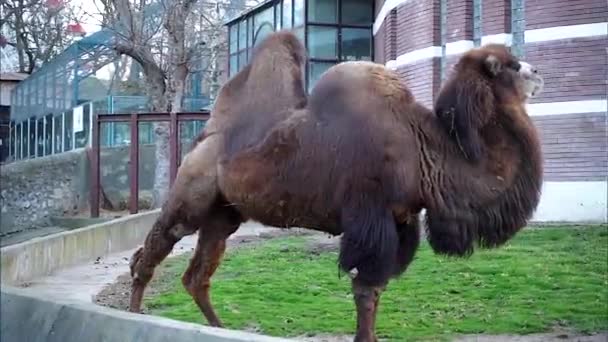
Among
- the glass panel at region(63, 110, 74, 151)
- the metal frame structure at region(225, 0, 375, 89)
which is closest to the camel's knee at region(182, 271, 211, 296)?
the glass panel at region(63, 110, 74, 151)

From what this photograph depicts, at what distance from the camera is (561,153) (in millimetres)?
20297

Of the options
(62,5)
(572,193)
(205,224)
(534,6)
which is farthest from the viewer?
(534,6)

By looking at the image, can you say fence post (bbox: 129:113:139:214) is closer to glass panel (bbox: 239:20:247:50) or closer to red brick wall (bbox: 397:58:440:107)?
red brick wall (bbox: 397:58:440:107)

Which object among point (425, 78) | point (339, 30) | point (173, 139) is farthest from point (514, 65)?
point (339, 30)

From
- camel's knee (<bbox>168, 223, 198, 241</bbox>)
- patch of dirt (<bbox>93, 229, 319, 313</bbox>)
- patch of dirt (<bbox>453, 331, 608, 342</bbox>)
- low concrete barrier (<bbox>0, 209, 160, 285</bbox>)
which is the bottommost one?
patch of dirt (<bbox>93, 229, 319, 313</bbox>)

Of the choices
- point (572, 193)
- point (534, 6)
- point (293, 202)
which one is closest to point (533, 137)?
point (293, 202)

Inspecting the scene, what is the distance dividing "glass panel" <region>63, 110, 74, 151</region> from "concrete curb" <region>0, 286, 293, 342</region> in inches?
684

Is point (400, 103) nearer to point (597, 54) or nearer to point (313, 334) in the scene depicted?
point (313, 334)

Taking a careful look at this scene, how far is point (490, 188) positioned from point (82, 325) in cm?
303

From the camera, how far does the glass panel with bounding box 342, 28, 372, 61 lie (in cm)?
3077

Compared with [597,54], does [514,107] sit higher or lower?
lower

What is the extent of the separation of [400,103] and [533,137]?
1022 mm

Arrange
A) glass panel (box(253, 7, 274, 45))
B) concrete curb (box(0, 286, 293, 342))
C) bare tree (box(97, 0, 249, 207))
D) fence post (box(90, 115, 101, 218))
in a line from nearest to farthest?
concrete curb (box(0, 286, 293, 342)), bare tree (box(97, 0, 249, 207)), fence post (box(90, 115, 101, 218)), glass panel (box(253, 7, 274, 45))

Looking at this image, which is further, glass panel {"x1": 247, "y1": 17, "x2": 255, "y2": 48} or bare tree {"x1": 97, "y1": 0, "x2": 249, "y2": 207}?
glass panel {"x1": 247, "y1": 17, "x2": 255, "y2": 48}
